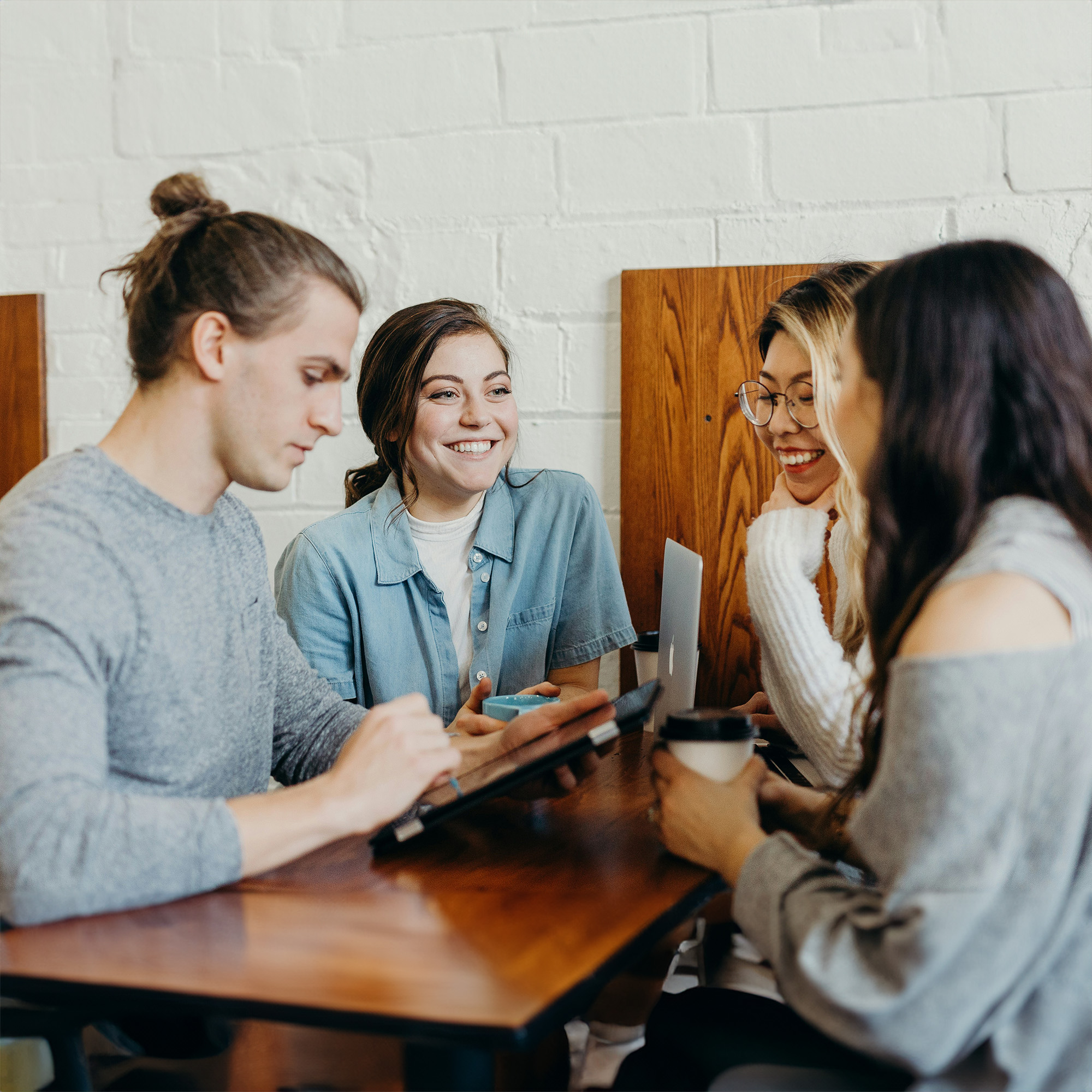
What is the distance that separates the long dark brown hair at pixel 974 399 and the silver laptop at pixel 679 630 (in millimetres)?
435

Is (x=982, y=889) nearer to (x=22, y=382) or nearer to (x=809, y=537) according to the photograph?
(x=809, y=537)

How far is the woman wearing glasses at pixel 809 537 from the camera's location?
131 cm

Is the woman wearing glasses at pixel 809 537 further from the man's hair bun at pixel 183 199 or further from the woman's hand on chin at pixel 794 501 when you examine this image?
the man's hair bun at pixel 183 199

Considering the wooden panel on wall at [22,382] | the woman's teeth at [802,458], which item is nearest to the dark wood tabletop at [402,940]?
the woman's teeth at [802,458]

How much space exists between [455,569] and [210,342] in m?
0.87

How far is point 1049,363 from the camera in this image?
2.75 ft

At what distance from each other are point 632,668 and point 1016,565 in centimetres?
138

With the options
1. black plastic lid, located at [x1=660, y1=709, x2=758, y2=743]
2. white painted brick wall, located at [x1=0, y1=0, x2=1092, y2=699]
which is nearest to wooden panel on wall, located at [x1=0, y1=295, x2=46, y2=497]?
white painted brick wall, located at [x1=0, y1=0, x2=1092, y2=699]

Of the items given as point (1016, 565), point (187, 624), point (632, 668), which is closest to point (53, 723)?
point (187, 624)

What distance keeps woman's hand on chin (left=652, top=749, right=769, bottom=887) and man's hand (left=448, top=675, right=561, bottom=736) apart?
38 centimetres

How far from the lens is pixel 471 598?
1.85m

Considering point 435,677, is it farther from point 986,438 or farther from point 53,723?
point 986,438

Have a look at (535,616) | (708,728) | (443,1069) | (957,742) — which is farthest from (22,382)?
(957,742)

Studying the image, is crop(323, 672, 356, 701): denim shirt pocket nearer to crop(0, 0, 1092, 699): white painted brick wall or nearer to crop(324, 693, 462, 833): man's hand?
crop(0, 0, 1092, 699): white painted brick wall
